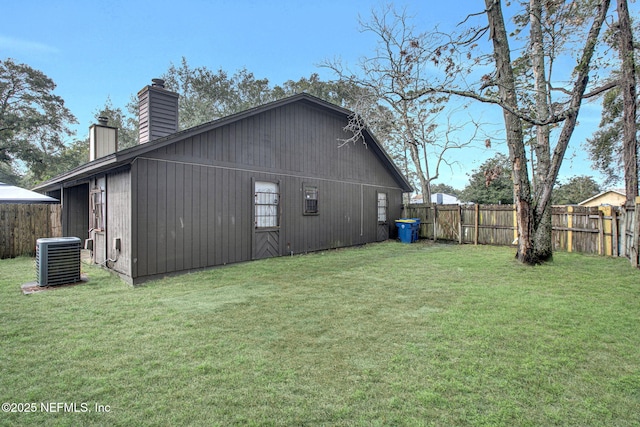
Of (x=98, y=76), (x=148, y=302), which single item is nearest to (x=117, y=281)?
(x=148, y=302)

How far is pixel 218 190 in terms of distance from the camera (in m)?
6.68

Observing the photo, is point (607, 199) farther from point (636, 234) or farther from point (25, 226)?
point (25, 226)

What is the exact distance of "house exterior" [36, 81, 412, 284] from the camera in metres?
5.64

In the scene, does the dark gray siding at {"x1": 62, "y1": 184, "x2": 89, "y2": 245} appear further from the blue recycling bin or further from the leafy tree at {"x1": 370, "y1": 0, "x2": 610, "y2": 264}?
the blue recycling bin

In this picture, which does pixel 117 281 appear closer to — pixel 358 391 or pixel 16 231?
pixel 358 391

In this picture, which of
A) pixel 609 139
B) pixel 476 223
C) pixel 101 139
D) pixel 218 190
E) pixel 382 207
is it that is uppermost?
pixel 609 139

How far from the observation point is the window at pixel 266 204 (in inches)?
299

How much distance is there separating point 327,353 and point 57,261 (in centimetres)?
521

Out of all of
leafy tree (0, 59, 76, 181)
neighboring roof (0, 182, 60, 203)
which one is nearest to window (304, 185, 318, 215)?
neighboring roof (0, 182, 60, 203)

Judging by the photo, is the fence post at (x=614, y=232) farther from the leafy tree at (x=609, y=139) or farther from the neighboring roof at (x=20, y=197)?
the neighboring roof at (x=20, y=197)

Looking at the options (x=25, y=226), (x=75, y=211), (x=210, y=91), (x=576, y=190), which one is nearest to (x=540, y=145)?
(x=75, y=211)

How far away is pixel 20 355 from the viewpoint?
270 centimetres

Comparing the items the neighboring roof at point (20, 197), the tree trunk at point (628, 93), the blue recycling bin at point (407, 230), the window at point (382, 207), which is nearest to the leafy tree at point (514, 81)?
the tree trunk at point (628, 93)

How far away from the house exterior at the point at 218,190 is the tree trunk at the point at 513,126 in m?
4.45
